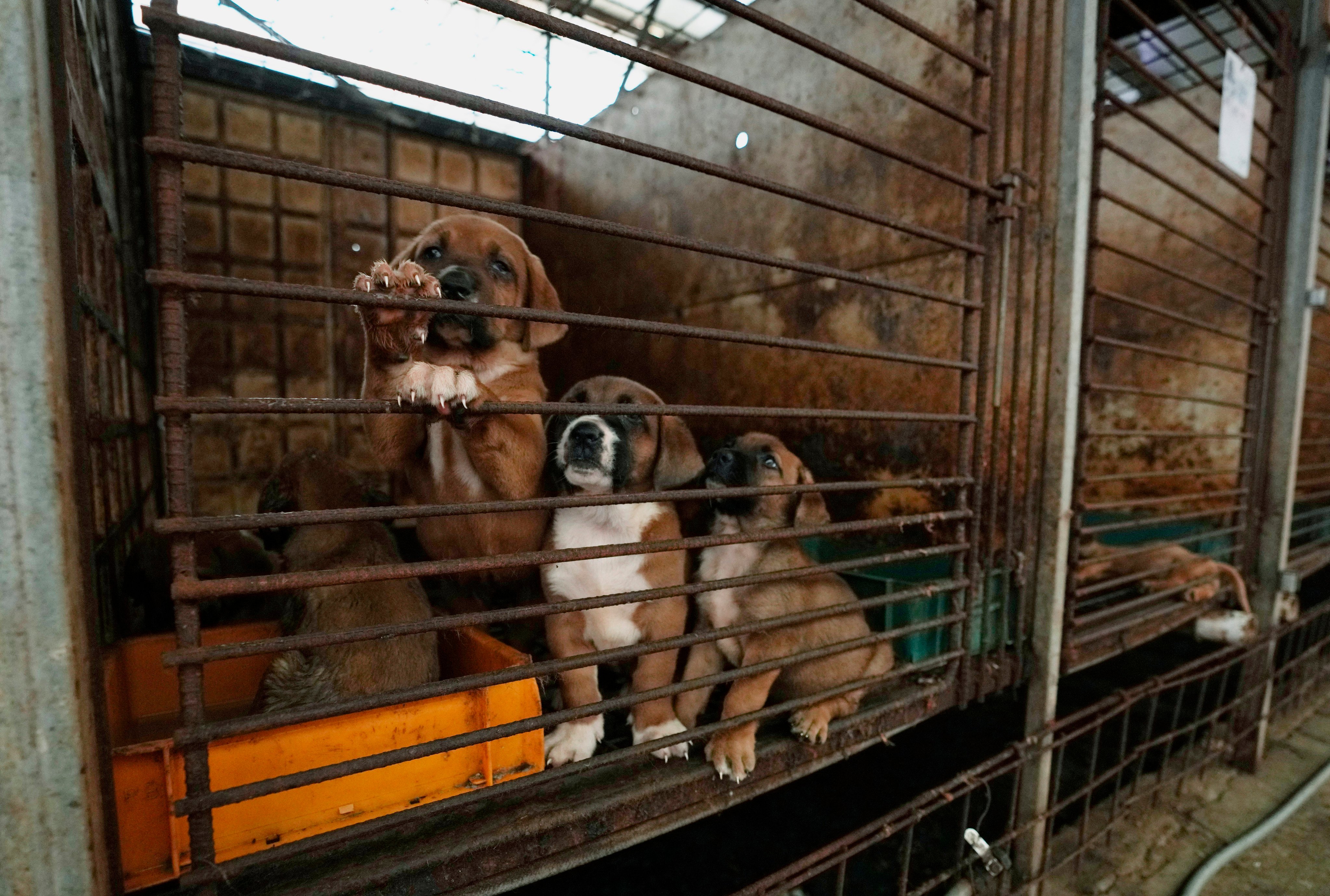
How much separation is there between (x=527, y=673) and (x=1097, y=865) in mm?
3105

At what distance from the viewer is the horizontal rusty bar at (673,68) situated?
128 centimetres

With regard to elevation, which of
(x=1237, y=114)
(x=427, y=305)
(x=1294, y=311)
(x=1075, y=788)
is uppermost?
(x=1237, y=114)

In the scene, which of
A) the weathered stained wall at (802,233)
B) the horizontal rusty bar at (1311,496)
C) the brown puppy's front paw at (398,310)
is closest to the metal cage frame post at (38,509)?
the brown puppy's front paw at (398,310)

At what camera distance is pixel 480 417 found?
1.80 meters

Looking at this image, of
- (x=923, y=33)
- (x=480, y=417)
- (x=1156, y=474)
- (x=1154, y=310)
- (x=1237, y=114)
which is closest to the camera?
(x=480, y=417)

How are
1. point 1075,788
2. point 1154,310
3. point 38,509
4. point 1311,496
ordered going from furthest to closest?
point 1311,496 → point 1075,788 → point 1154,310 → point 38,509

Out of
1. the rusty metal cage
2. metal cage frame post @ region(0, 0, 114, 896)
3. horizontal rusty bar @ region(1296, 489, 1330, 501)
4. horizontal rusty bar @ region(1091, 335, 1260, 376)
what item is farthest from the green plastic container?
horizontal rusty bar @ region(1296, 489, 1330, 501)

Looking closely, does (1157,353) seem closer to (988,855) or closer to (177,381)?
(988,855)

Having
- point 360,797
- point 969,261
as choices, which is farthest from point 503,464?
point 969,261

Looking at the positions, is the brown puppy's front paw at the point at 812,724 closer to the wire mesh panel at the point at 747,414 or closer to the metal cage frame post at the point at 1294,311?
the wire mesh panel at the point at 747,414

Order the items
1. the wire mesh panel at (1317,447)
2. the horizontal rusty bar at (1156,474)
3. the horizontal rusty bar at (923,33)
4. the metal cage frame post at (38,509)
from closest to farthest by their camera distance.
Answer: the metal cage frame post at (38,509), the horizontal rusty bar at (923,33), the horizontal rusty bar at (1156,474), the wire mesh panel at (1317,447)

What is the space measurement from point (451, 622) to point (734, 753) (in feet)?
3.31

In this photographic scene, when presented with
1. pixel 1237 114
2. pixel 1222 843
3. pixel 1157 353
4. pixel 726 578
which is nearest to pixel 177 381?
pixel 726 578

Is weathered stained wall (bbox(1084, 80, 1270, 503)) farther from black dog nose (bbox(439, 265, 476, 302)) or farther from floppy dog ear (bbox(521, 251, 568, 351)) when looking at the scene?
black dog nose (bbox(439, 265, 476, 302))
